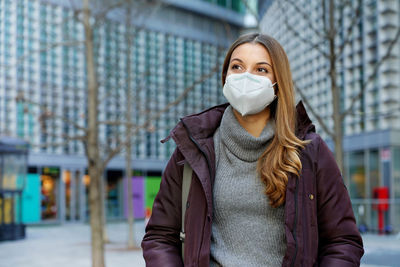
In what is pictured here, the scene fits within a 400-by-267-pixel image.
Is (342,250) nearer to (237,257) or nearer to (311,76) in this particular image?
(237,257)

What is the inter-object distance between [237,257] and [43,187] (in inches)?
1132

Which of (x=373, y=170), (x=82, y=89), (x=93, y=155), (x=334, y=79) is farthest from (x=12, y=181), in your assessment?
(x=334, y=79)

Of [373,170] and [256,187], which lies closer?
[256,187]

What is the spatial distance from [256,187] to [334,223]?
34cm

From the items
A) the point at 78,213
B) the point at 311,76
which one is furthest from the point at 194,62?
the point at 311,76

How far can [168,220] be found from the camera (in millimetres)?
2273

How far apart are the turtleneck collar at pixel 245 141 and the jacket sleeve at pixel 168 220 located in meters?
0.23

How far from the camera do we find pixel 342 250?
2.07 metres

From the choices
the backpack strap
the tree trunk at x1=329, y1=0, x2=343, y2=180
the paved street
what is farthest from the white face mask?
the paved street

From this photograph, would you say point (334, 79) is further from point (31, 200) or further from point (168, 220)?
point (31, 200)

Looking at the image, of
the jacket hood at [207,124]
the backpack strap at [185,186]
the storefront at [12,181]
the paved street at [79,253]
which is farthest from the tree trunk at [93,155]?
the storefront at [12,181]

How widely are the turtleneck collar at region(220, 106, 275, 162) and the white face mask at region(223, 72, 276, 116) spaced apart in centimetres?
8

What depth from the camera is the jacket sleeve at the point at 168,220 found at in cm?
226

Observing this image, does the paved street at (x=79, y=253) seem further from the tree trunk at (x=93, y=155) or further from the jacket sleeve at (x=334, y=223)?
the jacket sleeve at (x=334, y=223)
